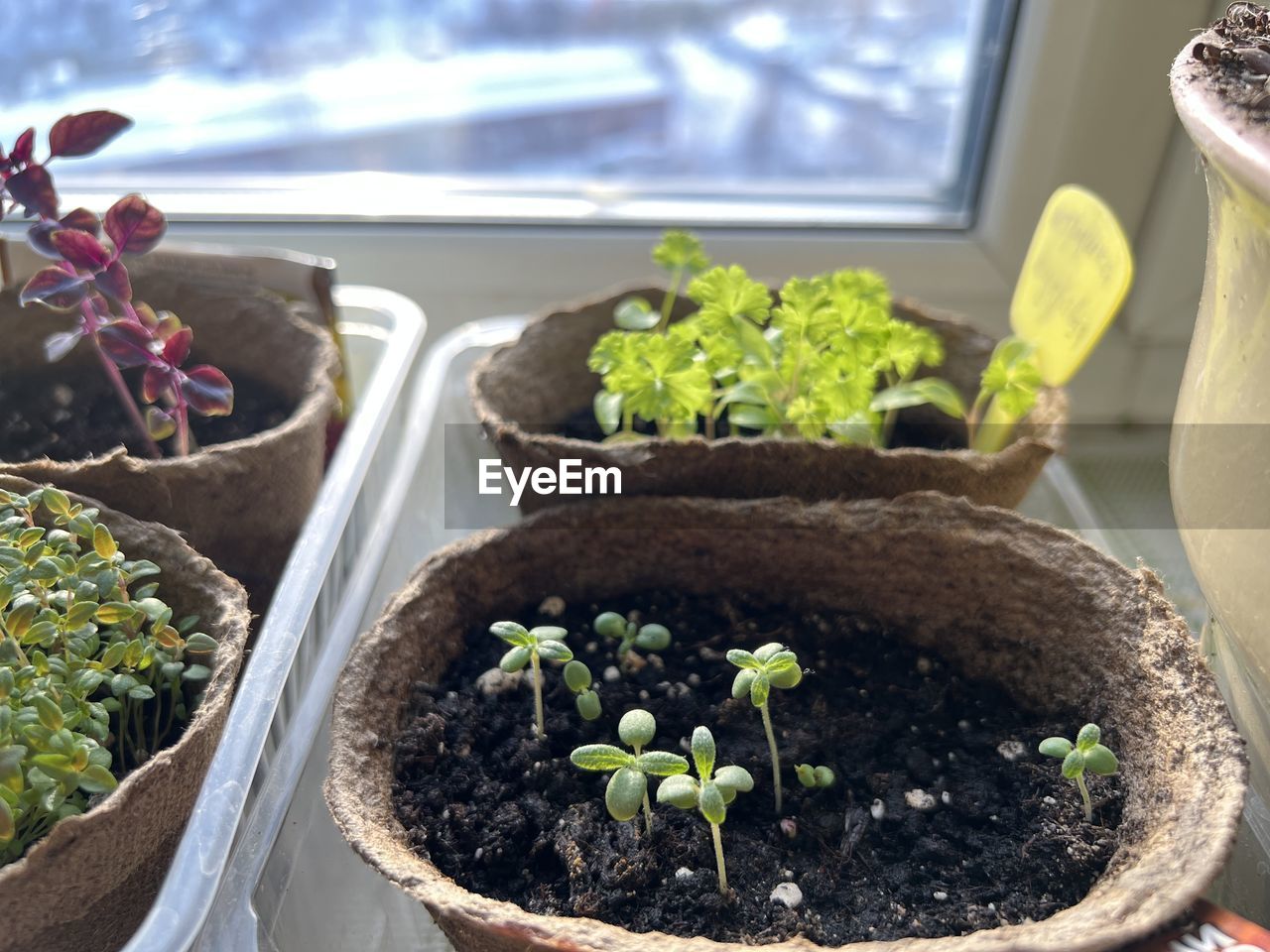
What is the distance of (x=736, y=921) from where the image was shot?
67cm

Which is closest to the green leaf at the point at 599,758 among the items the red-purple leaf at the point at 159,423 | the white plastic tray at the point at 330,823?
the white plastic tray at the point at 330,823

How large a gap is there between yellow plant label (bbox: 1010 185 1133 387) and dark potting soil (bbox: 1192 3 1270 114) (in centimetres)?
20

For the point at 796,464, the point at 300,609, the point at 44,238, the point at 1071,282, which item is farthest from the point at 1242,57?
the point at 44,238

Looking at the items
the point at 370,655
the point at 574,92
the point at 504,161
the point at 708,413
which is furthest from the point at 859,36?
the point at 370,655

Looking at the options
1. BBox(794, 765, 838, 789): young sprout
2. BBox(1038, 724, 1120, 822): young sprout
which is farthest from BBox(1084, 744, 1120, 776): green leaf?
BBox(794, 765, 838, 789): young sprout

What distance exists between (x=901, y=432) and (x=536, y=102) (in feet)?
2.13

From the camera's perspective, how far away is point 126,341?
823 millimetres

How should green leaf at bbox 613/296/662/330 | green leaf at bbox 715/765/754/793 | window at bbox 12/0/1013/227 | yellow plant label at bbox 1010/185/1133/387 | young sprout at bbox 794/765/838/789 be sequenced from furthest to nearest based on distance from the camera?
window at bbox 12/0/1013/227 < green leaf at bbox 613/296/662/330 < yellow plant label at bbox 1010/185/1133/387 < young sprout at bbox 794/765/838/789 < green leaf at bbox 715/765/754/793

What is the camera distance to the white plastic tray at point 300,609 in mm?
628

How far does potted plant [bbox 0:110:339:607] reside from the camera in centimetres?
82

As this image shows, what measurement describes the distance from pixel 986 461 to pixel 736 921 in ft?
1.44

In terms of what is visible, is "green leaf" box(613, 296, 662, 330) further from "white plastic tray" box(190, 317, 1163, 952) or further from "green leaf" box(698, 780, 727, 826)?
"green leaf" box(698, 780, 727, 826)

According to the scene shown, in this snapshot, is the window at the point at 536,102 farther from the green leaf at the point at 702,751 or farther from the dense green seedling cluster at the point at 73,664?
the green leaf at the point at 702,751

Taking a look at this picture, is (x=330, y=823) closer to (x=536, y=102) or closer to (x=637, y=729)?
(x=637, y=729)
